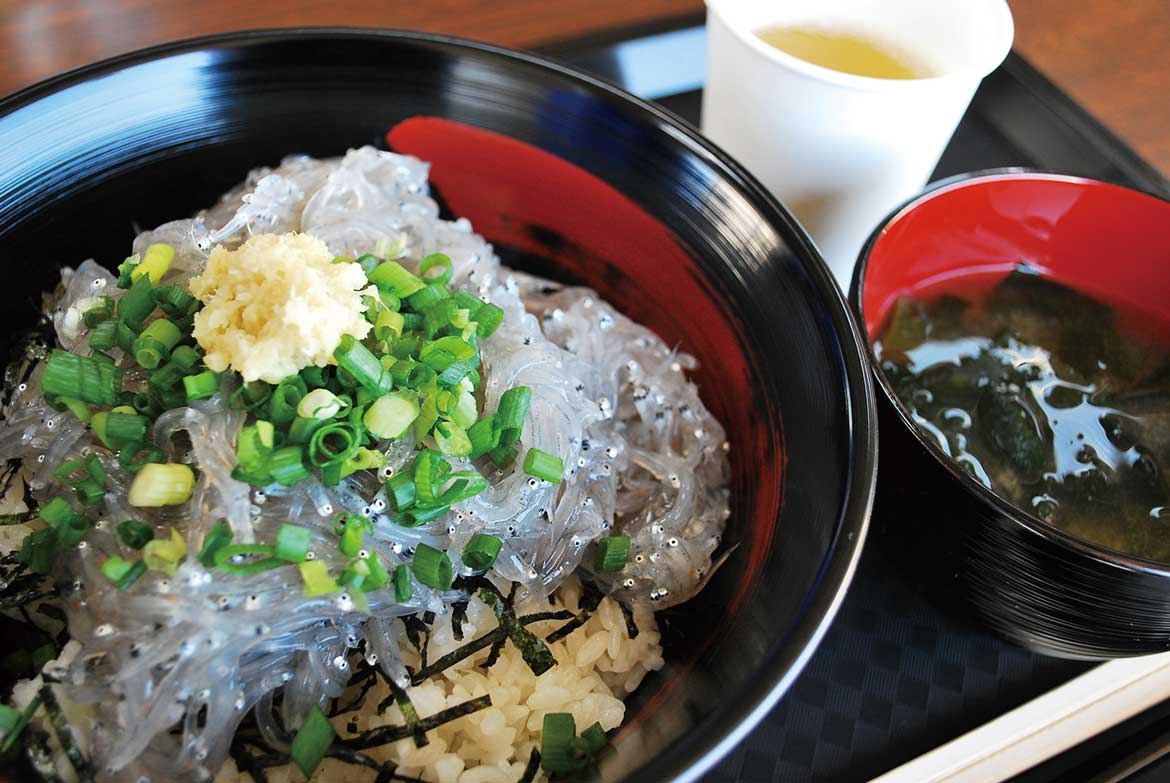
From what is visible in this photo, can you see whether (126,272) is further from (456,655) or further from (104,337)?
(456,655)

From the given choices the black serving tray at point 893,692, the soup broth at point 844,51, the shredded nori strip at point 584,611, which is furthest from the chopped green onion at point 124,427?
the soup broth at point 844,51

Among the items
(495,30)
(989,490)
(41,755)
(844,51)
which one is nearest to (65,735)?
(41,755)

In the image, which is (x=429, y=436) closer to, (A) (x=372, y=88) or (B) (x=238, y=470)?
(B) (x=238, y=470)

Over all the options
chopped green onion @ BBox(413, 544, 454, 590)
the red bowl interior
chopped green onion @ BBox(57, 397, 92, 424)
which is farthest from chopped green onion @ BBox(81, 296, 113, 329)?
the red bowl interior

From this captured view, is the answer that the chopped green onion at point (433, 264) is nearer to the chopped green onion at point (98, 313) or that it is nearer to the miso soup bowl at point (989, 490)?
the chopped green onion at point (98, 313)

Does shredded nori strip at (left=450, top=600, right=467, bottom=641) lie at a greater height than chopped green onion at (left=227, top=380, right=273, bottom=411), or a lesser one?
lesser

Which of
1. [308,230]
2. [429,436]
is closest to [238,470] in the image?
[429,436]

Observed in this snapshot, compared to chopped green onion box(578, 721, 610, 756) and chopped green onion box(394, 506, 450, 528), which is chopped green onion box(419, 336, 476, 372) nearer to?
chopped green onion box(394, 506, 450, 528)
